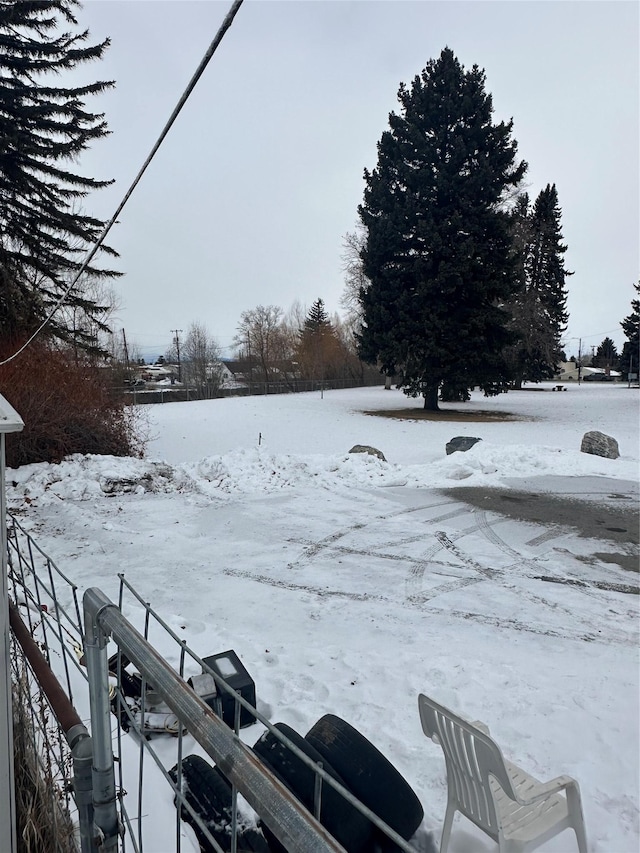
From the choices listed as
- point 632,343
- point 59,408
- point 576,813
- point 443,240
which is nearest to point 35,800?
point 576,813

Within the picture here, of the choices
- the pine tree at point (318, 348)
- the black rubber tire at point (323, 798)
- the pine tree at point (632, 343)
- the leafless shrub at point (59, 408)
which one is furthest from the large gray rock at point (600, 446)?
the pine tree at point (632, 343)

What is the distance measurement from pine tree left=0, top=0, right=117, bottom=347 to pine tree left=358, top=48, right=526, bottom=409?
12.2 metres

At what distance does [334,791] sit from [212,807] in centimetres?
51

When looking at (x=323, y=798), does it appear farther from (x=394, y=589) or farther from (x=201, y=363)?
(x=201, y=363)

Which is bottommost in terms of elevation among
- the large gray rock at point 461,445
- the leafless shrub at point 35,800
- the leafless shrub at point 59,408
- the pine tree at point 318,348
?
the leafless shrub at point 35,800

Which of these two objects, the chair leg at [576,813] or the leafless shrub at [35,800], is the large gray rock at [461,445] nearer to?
the chair leg at [576,813]

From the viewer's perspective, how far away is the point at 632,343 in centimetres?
5169

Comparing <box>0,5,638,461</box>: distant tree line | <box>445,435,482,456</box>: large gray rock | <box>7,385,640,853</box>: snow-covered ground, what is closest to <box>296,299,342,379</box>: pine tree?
<box>0,5,638,461</box>: distant tree line

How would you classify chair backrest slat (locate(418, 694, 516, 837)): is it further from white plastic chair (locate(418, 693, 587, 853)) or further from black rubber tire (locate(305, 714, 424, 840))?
black rubber tire (locate(305, 714, 424, 840))

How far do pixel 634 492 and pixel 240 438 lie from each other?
10047mm

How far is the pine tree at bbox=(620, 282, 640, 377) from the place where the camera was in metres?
48.3

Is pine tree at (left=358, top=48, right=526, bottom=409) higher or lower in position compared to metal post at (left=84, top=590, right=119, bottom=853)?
higher

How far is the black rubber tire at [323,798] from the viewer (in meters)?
2.15

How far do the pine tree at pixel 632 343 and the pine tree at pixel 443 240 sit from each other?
3301cm
